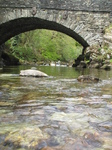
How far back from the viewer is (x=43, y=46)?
2819cm

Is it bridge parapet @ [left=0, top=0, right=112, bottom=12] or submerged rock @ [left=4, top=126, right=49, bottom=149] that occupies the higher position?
bridge parapet @ [left=0, top=0, right=112, bottom=12]

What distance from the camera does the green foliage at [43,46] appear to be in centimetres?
2459

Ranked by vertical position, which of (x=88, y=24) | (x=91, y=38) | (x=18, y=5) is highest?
(x=18, y=5)

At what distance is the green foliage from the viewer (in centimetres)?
2459

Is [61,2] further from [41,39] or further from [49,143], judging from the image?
[41,39]

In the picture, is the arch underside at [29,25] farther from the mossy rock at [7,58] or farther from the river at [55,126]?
the river at [55,126]

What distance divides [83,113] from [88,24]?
9.41 meters

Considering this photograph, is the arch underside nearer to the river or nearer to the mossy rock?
the mossy rock

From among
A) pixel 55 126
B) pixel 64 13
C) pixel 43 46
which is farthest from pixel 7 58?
pixel 55 126

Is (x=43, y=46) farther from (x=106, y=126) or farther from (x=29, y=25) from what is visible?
(x=106, y=126)

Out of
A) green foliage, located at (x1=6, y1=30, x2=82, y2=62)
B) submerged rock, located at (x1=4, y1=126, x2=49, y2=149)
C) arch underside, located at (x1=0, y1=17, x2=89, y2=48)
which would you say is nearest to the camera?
submerged rock, located at (x1=4, y1=126, x2=49, y2=149)

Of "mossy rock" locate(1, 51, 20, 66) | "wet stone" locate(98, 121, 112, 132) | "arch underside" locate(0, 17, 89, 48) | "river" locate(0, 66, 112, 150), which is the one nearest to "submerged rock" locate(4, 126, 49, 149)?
"river" locate(0, 66, 112, 150)

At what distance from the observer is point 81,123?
1725mm

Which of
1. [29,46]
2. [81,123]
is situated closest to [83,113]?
[81,123]
